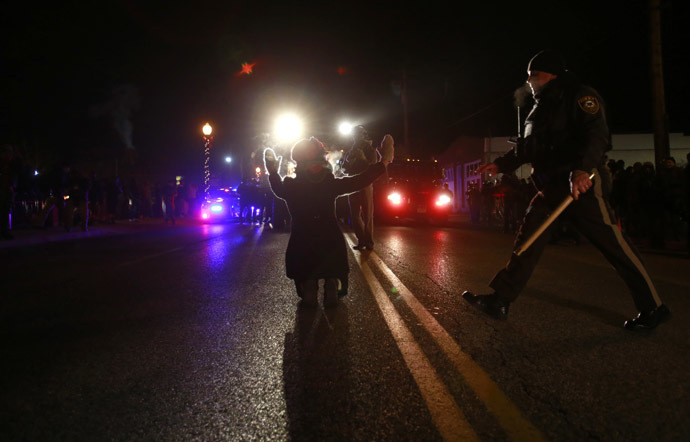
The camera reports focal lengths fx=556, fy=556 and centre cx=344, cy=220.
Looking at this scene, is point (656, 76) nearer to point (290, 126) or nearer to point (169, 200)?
point (169, 200)

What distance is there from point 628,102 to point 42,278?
33.9 meters

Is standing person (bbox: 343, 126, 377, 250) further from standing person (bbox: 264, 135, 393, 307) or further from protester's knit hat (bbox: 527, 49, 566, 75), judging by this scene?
protester's knit hat (bbox: 527, 49, 566, 75)

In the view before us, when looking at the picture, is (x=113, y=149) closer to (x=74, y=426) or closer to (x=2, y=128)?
(x=2, y=128)

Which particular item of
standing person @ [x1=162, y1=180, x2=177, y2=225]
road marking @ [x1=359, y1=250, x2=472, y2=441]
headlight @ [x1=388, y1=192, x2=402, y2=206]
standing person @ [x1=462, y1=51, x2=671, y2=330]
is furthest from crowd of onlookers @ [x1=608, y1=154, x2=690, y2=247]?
standing person @ [x1=162, y1=180, x2=177, y2=225]

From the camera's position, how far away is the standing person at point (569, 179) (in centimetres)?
397

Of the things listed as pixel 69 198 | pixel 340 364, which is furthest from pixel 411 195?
pixel 340 364

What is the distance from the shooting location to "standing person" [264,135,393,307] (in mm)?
5137

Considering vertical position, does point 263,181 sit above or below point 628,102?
below

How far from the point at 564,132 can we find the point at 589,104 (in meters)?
0.26

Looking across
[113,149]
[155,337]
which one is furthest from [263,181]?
[113,149]

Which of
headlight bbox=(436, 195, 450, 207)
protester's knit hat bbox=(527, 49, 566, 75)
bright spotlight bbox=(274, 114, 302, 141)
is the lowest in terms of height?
headlight bbox=(436, 195, 450, 207)

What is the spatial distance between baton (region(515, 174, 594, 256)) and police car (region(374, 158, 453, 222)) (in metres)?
14.5

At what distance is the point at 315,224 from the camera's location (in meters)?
5.27

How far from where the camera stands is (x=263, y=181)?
56.7 ft
